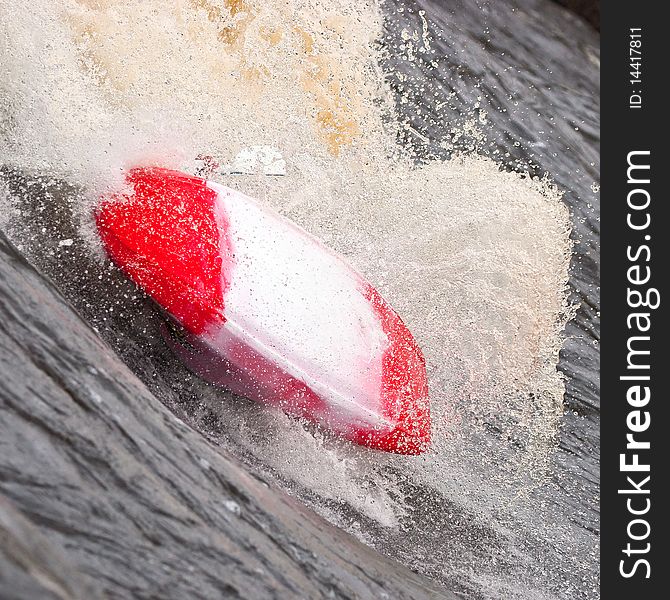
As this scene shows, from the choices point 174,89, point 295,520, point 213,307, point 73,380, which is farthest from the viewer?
point 174,89

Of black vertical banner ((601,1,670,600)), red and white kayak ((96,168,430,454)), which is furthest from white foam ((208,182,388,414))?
black vertical banner ((601,1,670,600))

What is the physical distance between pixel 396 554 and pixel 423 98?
1399 mm

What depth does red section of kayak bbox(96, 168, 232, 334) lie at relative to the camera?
1.64m

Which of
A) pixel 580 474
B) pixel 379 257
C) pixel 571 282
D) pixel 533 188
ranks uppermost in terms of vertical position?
pixel 533 188

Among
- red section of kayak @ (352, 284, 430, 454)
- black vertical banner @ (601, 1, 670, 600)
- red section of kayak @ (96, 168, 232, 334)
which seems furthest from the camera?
black vertical banner @ (601, 1, 670, 600)

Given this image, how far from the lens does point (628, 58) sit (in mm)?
2463

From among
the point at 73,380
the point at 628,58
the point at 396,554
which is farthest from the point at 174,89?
→ the point at 628,58

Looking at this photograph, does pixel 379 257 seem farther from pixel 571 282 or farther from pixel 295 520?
pixel 295 520

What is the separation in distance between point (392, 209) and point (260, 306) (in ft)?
2.20

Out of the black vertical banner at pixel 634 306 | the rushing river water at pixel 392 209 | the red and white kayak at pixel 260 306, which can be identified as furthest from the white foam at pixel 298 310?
the black vertical banner at pixel 634 306

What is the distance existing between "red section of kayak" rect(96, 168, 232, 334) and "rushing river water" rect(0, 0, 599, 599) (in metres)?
0.09

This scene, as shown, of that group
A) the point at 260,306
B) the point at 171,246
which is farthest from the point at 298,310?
the point at 171,246

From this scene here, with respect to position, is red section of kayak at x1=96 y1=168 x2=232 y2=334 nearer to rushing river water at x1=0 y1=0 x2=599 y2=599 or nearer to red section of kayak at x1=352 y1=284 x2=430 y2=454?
rushing river water at x1=0 y1=0 x2=599 y2=599

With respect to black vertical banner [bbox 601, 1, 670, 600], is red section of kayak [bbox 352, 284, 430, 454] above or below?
below
